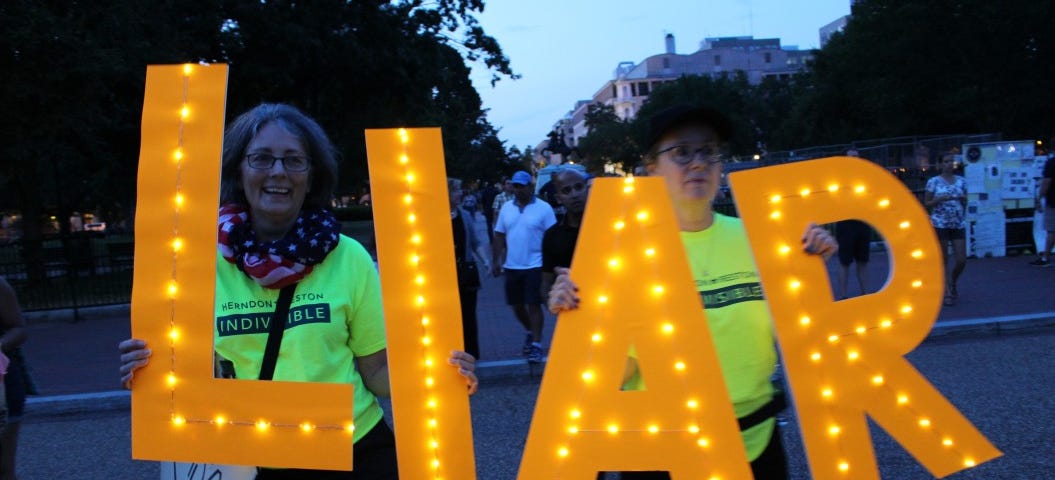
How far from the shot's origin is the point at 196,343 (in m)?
2.19

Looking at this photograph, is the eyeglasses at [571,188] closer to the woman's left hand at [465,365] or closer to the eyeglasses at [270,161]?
the eyeglasses at [270,161]

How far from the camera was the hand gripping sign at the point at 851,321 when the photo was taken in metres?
2.22

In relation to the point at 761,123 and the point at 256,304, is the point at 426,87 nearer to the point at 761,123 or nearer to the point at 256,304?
the point at 256,304

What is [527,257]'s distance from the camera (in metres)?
7.96

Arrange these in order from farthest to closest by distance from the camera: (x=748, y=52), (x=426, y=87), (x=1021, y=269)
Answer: (x=748, y=52) → (x=426, y=87) → (x=1021, y=269)

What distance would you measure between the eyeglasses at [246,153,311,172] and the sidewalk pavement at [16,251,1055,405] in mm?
5523

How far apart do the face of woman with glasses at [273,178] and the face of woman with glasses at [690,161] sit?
3.68 feet

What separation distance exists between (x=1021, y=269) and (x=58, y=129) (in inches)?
608

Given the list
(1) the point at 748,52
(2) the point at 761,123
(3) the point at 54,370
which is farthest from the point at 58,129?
(1) the point at 748,52

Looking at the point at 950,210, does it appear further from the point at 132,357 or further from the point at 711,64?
the point at 711,64

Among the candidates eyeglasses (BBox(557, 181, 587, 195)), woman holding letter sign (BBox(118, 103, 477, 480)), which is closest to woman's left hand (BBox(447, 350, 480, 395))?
woman holding letter sign (BBox(118, 103, 477, 480))

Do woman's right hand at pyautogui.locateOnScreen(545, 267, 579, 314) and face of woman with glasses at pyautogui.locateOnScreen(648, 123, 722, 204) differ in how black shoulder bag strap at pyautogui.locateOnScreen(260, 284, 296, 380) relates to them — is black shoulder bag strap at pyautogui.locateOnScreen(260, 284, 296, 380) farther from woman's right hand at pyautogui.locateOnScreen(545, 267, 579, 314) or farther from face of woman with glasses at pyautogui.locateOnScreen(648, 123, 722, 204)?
face of woman with glasses at pyautogui.locateOnScreen(648, 123, 722, 204)

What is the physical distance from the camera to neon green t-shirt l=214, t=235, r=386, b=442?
2.33 metres

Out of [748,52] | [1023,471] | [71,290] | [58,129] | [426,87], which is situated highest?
[748,52]
